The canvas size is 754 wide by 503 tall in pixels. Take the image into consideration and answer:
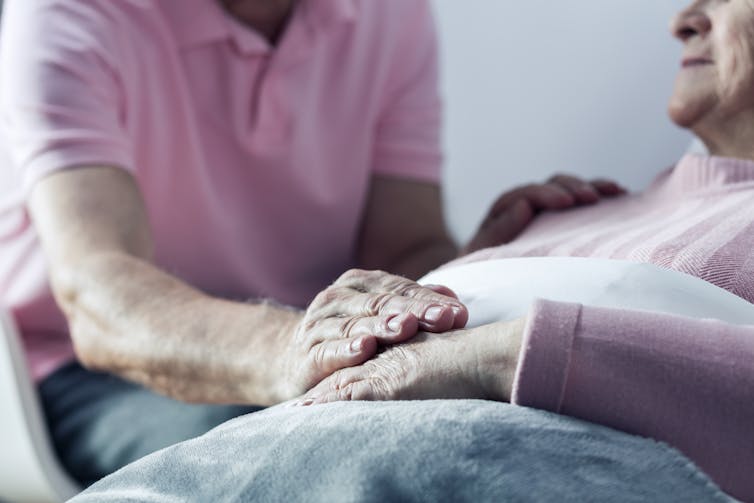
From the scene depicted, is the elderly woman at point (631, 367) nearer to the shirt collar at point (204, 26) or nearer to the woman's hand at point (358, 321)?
the woman's hand at point (358, 321)

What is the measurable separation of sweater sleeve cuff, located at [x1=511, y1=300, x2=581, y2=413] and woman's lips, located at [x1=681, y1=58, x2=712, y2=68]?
22.9 inches

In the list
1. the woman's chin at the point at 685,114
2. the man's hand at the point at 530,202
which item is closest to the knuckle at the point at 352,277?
the man's hand at the point at 530,202

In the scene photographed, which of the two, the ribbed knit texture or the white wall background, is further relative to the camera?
the white wall background

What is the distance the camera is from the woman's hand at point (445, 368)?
64 cm

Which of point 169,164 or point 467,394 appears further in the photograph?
point 169,164

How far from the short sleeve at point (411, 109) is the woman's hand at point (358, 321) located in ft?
2.08

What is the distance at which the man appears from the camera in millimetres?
990

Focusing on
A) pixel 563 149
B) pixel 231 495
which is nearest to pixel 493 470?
pixel 231 495

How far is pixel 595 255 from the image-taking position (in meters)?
0.89

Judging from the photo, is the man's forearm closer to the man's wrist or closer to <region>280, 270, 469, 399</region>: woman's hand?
<region>280, 270, 469, 399</region>: woman's hand

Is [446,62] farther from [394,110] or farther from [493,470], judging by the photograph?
[493,470]

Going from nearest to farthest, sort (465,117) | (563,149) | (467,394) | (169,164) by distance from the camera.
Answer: (467,394) → (169,164) → (563,149) → (465,117)

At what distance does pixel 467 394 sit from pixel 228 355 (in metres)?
0.35

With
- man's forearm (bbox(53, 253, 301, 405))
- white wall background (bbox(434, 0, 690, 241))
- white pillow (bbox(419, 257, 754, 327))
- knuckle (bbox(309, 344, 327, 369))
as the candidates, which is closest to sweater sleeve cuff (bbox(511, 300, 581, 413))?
white pillow (bbox(419, 257, 754, 327))
